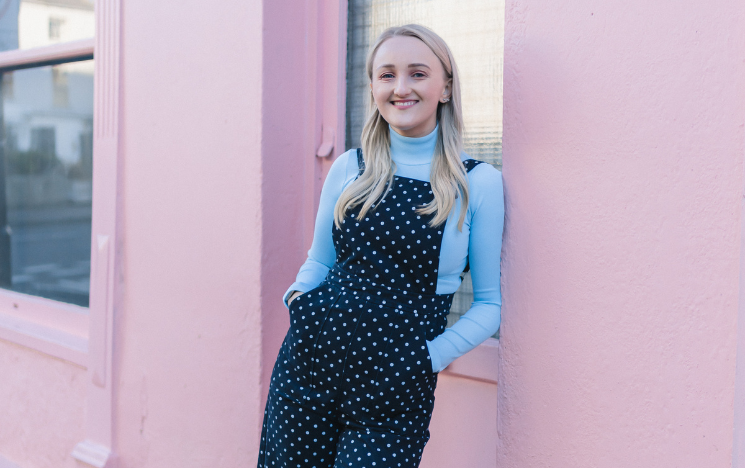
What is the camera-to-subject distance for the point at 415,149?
1.74 meters

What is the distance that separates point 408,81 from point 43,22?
2713 mm

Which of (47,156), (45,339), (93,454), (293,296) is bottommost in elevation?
(93,454)

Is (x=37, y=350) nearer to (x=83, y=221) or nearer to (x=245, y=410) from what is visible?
(x=83, y=221)

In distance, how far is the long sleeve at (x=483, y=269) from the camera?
163 cm

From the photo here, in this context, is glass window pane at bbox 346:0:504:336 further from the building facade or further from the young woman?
the young woman

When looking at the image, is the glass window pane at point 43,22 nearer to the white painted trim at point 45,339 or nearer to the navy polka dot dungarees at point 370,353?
the white painted trim at point 45,339

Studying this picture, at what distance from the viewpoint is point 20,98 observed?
3785 millimetres

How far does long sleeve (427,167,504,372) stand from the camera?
1628 millimetres

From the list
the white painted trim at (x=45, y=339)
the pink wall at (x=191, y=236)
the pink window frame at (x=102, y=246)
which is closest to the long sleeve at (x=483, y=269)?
the pink wall at (x=191, y=236)

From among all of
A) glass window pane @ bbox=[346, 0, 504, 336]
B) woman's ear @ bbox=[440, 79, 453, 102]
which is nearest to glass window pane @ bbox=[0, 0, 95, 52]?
glass window pane @ bbox=[346, 0, 504, 336]

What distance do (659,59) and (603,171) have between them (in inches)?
10.6

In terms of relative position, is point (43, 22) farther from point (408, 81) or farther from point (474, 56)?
point (408, 81)

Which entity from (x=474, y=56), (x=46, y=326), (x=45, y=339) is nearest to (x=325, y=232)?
(x=474, y=56)

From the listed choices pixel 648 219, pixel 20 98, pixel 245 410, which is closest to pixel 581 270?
pixel 648 219
